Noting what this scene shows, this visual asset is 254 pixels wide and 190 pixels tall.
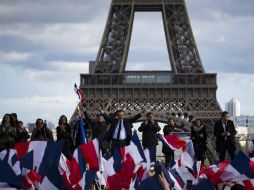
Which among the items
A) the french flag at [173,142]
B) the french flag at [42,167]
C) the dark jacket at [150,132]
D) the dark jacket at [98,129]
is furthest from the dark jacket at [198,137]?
the french flag at [42,167]

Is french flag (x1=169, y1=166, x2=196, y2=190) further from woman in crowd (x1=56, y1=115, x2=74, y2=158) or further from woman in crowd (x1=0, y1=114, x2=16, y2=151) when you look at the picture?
woman in crowd (x1=0, y1=114, x2=16, y2=151)

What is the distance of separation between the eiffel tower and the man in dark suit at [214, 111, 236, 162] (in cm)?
3318

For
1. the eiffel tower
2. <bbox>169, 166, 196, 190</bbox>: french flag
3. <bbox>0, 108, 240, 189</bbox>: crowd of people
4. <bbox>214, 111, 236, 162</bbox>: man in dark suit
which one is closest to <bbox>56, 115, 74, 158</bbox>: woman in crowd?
<bbox>0, 108, 240, 189</bbox>: crowd of people

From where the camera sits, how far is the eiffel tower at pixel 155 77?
177ft

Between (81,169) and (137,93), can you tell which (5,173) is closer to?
(81,169)

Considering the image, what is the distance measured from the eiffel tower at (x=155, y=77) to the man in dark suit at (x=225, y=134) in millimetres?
33182

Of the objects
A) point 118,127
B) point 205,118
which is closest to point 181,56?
point 205,118

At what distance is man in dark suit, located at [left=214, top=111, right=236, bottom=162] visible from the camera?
18.8 meters

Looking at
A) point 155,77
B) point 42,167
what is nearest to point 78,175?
point 42,167

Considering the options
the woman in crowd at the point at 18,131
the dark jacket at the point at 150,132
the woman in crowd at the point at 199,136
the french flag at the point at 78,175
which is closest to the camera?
the french flag at the point at 78,175

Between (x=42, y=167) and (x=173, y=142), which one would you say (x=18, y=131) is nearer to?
(x=173, y=142)

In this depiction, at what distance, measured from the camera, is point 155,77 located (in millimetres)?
56188

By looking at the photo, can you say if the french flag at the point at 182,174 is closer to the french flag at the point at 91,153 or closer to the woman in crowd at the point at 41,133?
the french flag at the point at 91,153

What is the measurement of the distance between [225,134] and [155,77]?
37394 mm
